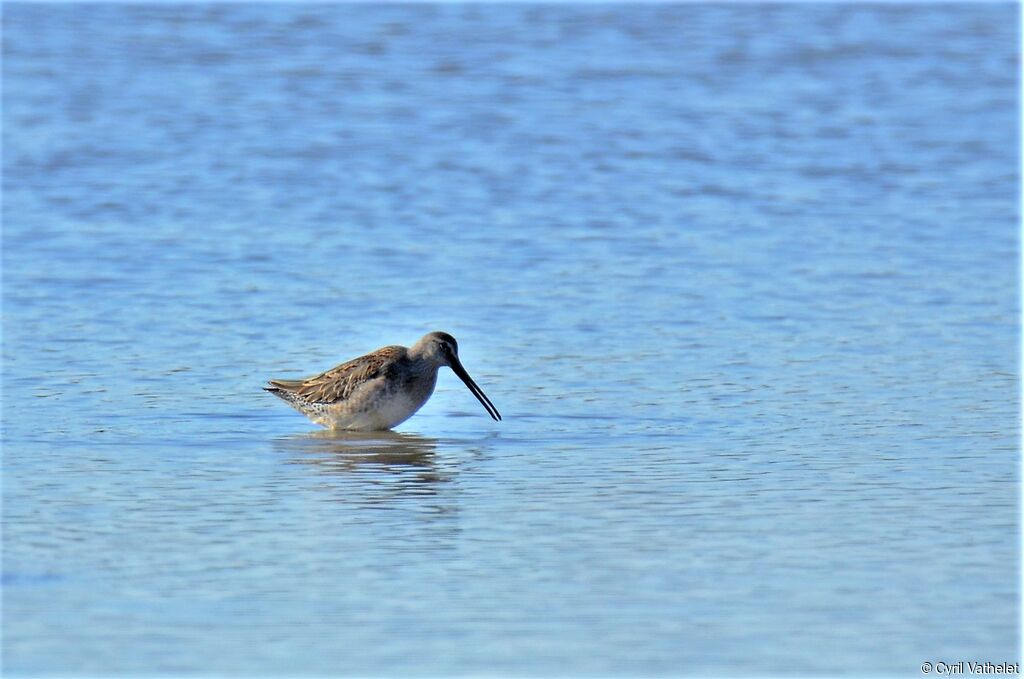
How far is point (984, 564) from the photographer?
215 inches

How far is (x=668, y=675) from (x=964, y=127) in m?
12.6

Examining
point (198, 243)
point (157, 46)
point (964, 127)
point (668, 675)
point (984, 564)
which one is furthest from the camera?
point (157, 46)

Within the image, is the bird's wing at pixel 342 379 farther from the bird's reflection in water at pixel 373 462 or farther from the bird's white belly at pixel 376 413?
the bird's reflection in water at pixel 373 462

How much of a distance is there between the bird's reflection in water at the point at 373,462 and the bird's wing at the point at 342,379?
0.17 metres

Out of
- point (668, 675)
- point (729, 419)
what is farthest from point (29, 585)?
point (729, 419)

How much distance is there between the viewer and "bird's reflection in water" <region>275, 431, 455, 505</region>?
6.51m

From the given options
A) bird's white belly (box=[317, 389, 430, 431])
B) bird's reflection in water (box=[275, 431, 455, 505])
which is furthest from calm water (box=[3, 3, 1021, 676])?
bird's white belly (box=[317, 389, 430, 431])

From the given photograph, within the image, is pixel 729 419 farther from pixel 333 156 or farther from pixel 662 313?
pixel 333 156

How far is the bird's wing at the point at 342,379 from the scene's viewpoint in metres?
7.95

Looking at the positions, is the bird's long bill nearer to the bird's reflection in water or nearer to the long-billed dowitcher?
the long-billed dowitcher

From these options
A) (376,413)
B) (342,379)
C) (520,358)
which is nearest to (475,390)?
(376,413)

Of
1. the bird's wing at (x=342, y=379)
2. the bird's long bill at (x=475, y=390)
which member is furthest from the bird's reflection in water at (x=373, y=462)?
the bird's long bill at (x=475, y=390)

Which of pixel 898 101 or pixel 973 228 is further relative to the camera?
pixel 898 101

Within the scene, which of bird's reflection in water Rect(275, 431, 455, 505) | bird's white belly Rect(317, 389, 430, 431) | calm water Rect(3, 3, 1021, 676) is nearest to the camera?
calm water Rect(3, 3, 1021, 676)
